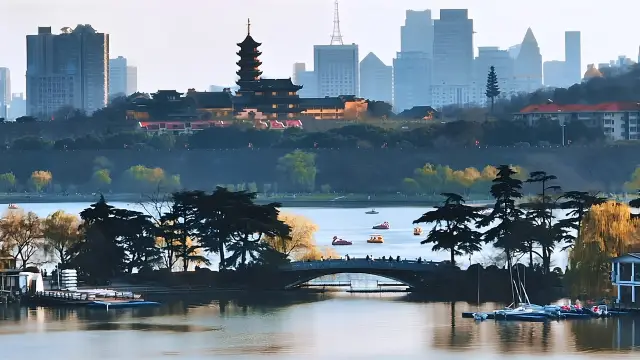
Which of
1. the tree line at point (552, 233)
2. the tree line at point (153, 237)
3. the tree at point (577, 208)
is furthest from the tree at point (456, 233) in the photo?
the tree line at point (153, 237)

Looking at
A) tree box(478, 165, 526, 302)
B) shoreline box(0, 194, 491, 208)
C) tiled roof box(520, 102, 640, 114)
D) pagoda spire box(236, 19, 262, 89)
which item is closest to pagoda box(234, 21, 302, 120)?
pagoda spire box(236, 19, 262, 89)

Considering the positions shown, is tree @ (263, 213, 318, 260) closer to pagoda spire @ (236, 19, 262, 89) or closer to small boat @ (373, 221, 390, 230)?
small boat @ (373, 221, 390, 230)

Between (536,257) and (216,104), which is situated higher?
(216,104)

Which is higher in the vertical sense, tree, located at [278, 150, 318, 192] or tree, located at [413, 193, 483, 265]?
tree, located at [278, 150, 318, 192]

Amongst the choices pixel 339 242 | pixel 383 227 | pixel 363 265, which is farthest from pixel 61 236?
pixel 383 227

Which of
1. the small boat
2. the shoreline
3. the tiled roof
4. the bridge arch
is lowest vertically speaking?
the bridge arch

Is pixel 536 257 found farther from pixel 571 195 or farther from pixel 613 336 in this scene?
pixel 613 336

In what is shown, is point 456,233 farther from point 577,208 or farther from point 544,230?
point 577,208

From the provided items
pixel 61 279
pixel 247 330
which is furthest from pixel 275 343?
pixel 61 279

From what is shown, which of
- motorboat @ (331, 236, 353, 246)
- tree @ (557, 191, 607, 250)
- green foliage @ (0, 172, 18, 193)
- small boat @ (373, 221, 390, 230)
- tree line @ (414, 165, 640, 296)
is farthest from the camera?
green foliage @ (0, 172, 18, 193)
